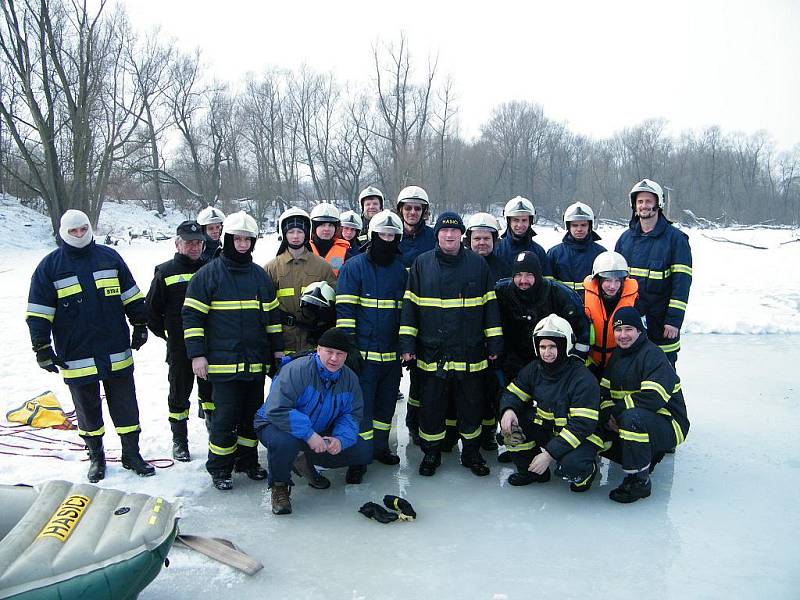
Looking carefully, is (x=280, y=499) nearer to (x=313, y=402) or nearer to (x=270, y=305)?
(x=313, y=402)

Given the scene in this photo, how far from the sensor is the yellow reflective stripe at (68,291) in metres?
3.94

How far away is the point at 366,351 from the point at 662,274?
2521 millimetres

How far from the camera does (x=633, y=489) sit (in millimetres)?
3799

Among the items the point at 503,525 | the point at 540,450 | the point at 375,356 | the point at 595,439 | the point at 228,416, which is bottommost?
the point at 503,525

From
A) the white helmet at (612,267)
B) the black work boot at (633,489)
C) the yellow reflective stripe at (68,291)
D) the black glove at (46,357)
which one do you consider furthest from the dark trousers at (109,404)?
the white helmet at (612,267)

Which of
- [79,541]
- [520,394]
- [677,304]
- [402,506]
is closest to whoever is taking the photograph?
[79,541]

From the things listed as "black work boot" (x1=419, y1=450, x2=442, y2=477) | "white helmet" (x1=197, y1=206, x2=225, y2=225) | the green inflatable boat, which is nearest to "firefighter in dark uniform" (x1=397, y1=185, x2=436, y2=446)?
"black work boot" (x1=419, y1=450, x2=442, y2=477)

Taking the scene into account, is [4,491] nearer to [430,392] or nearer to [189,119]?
[430,392]

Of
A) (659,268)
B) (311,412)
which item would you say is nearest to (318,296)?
(311,412)

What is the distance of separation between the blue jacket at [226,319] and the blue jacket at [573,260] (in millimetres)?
2481

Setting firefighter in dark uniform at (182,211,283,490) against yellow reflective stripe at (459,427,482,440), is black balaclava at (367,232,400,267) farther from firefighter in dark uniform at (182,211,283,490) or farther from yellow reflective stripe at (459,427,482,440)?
yellow reflective stripe at (459,427,482,440)

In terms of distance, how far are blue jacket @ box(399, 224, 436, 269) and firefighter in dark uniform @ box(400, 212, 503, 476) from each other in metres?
0.73

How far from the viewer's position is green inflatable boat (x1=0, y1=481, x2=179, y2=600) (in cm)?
219

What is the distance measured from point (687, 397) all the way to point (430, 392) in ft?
10.4
